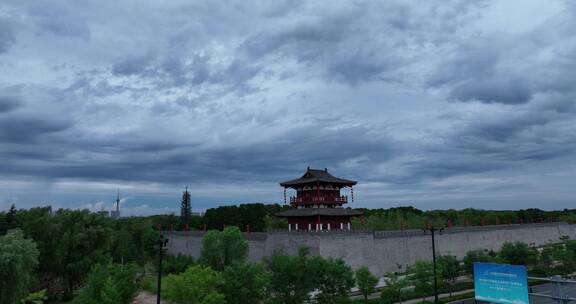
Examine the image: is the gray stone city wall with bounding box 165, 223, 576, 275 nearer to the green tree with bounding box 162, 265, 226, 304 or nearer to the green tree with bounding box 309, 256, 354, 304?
the green tree with bounding box 309, 256, 354, 304

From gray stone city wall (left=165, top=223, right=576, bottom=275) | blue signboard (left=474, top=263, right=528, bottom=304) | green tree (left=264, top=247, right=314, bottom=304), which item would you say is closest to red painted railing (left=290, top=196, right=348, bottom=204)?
gray stone city wall (left=165, top=223, right=576, bottom=275)

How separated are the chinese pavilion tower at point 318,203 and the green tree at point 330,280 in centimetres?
1831

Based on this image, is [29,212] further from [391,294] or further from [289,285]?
[391,294]

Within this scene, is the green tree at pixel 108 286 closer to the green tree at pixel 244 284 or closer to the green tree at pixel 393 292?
the green tree at pixel 244 284

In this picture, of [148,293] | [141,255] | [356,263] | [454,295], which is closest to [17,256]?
[148,293]

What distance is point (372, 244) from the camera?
54.0 metres

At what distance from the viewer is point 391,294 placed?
40.1 metres

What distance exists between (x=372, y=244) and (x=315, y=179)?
11.1 meters

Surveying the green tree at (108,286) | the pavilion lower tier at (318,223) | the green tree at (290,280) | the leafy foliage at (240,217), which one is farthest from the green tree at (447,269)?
the leafy foliage at (240,217)

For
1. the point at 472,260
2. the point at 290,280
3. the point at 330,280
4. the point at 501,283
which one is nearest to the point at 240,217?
the point at 472,260

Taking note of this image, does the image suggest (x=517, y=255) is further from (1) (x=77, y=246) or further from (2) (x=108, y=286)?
(1) (x=77, y=246)

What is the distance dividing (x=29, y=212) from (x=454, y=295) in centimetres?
5215

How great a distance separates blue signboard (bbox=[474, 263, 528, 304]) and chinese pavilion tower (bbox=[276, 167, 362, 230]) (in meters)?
Result: 28.1

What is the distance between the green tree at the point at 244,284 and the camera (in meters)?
29.6
